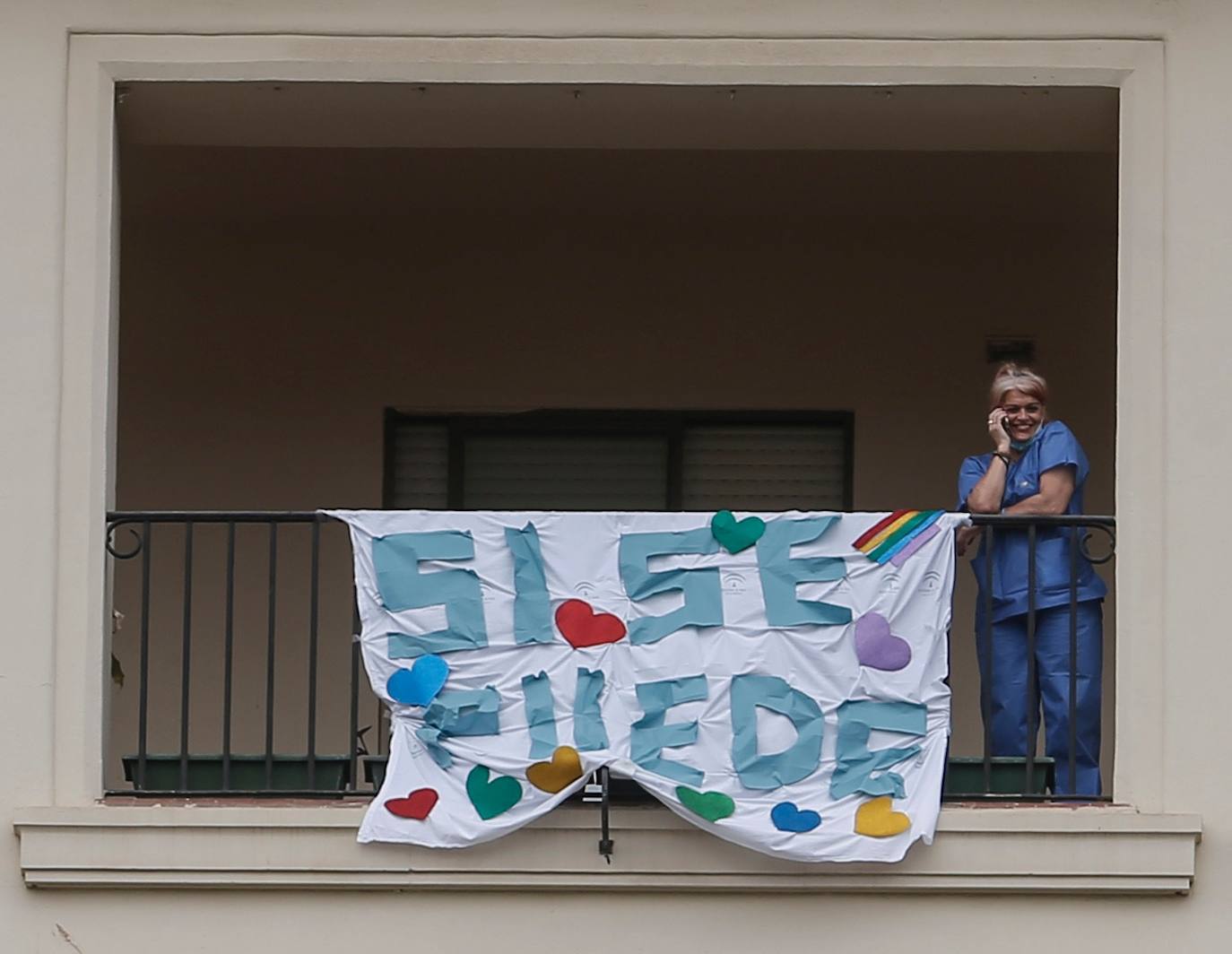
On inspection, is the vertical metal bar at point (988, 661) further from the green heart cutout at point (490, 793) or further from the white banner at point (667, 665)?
the green heart cutout at point (490, 793)

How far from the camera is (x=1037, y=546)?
7.61 m

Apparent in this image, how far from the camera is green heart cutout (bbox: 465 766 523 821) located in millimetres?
7176

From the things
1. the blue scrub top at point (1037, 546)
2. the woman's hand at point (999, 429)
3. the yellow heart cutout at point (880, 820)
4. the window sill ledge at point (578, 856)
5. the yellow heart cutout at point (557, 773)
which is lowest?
the window sill ledge at point (578, 856)

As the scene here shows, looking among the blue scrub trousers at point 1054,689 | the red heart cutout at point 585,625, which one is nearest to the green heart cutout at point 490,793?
the red heart cutout at point 585,625

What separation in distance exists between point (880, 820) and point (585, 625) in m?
1.10

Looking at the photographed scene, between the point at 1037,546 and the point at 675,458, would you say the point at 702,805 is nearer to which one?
the point at 1037,546

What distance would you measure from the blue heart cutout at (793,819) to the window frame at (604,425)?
2982 mm

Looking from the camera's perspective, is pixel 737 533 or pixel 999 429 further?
pixel 999 429

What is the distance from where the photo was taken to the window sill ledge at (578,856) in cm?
721

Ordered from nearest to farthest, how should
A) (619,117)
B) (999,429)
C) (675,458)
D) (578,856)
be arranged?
(578,856)
(999,429)
(619,117)
(675,458)

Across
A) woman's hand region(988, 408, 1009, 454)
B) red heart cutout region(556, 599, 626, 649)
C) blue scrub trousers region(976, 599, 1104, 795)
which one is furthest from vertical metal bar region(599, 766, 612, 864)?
woman's hand region(988, 408, 1009, 454)

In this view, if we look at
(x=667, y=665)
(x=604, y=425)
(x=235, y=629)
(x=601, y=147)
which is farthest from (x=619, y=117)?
Result: (x=235, y=629)

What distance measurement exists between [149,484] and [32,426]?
8.33 ft

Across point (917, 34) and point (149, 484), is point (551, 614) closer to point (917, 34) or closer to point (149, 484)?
point (917, 34)
